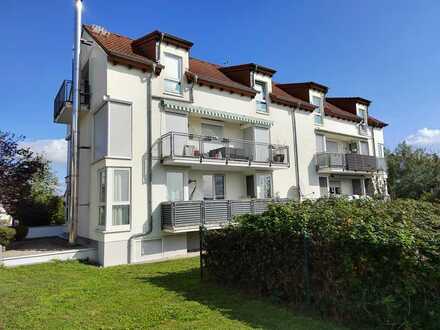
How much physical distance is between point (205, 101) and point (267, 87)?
6.58 metres

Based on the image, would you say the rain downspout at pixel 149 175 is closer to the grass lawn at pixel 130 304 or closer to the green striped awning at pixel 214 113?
the green striped awning at pixel 214 113

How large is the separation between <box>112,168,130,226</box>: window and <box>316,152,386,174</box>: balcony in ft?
56.6

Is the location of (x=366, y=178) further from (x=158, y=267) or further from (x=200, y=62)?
(x=158, y=267)

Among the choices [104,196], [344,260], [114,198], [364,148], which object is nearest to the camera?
[344,260]

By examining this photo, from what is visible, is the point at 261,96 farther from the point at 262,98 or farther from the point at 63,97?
the point at 63,97

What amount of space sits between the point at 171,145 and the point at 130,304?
10531mm

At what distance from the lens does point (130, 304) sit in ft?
28.8

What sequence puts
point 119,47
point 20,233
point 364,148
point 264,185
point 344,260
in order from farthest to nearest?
point 364,148
point 264,185
point 20,233
point 119,47
point 344,260

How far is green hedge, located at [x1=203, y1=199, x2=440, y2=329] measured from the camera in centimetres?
605

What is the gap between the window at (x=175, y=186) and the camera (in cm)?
1877

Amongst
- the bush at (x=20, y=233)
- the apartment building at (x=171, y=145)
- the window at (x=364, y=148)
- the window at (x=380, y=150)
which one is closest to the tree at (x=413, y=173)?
the window at (x=380, y=150)

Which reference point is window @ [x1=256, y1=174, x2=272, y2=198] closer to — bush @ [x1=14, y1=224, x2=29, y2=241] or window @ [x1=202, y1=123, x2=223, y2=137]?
window @ [x1=202, y1=123, x2=223, y2=137]

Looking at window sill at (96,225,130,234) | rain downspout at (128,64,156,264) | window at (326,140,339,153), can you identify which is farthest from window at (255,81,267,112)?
window sill at (96,225,130,234)

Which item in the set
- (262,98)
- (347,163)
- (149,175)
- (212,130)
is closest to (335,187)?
(347,163)
